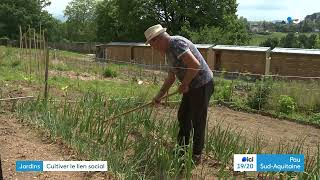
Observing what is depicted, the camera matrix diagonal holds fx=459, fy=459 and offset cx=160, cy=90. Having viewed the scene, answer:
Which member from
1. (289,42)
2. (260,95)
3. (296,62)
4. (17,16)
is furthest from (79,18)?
(260,95)

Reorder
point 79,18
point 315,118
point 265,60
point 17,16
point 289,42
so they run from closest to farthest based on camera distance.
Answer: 1. point 315,118
2. point 265,60
3. point 289,42
4. point 17,16
5. point 79,18

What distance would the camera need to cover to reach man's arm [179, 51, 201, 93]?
4.70 m

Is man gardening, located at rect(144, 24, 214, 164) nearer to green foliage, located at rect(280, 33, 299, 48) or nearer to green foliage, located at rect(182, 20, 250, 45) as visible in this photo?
green foliage, located at rect(182, 20, 250, 45)

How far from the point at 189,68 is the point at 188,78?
0.35ft

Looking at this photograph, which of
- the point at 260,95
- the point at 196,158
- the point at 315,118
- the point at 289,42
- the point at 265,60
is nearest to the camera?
the point at 196,158

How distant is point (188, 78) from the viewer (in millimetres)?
4766

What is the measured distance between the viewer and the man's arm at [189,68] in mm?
4695

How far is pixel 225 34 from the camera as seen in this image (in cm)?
3484

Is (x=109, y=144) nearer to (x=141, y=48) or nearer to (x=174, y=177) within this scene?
(x=174, y=177)

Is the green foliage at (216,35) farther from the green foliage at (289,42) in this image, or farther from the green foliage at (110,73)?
the green foliage at (110,73)

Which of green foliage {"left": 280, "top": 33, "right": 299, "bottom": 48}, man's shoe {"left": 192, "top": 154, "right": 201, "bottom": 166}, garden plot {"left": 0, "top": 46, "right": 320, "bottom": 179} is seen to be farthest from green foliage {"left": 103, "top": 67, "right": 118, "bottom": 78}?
green foliage {"left": 280, "top": 33, "right": 299, "bottom": 48}

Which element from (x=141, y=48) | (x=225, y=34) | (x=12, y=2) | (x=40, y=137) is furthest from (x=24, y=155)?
(x=12, y=2)

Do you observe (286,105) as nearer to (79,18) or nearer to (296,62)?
(296,62)

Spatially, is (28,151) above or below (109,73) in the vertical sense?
above
